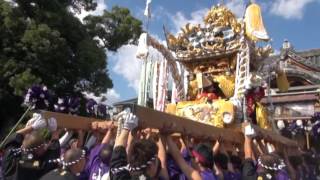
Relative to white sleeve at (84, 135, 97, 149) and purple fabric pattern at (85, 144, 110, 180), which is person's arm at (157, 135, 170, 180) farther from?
white sleeve at (84, 135, 97, 149)

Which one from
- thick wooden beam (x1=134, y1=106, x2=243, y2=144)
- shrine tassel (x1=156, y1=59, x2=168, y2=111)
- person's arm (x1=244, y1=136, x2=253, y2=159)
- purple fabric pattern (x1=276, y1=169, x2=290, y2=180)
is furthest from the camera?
shrine tassel (x1=156, y1=59, x2=168, y2=111)

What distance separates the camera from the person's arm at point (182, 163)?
286 centimetres

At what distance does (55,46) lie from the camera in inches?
457

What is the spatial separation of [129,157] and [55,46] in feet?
30.1

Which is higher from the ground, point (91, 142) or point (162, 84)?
point (162, 84)

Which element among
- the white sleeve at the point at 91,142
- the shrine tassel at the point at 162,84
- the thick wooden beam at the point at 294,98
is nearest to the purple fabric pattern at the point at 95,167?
the white sleeve at the point at 91,142

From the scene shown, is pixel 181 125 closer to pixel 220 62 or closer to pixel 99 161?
pixel 99 161

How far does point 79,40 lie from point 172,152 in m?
10.6

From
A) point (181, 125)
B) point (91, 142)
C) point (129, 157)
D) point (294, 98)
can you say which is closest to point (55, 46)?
point (294, 98)

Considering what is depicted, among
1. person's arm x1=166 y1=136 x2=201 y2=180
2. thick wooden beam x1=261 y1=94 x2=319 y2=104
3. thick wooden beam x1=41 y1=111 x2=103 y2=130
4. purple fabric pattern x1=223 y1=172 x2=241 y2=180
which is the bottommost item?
purple fabric pattern x1=223 y1=172 x2=241 y2=180

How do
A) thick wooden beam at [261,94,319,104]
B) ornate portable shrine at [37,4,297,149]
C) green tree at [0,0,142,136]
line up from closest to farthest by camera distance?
ornate portable shrine at [37,4,297,149] < thick wooden beam at [261,94,319,104] < green tree at [0,0,142,136]

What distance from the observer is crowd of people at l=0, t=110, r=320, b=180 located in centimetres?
277

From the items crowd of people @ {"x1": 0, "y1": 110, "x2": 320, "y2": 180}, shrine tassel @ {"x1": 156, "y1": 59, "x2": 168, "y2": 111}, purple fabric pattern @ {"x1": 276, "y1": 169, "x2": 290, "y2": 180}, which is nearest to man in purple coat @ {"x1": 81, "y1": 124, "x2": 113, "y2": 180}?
crowd of people @ {"x1": 0, "y1": 110, "x2": 320, "y2": 180}

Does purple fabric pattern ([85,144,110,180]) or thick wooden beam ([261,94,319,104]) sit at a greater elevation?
thick wooden beam ([261,94,319,104])
